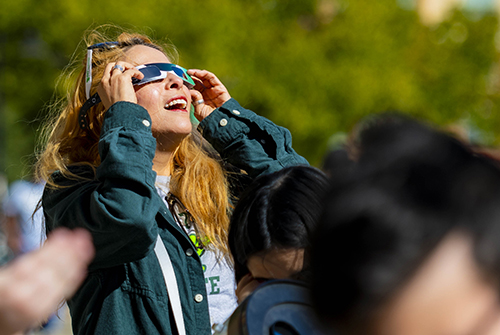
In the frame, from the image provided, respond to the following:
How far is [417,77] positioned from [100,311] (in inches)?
665

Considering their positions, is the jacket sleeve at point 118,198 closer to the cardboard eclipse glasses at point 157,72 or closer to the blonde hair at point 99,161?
the blonde hair at point 99,161

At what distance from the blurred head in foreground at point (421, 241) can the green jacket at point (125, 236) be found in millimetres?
1286

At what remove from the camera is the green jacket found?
1.86m

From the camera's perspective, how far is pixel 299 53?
15383 mm

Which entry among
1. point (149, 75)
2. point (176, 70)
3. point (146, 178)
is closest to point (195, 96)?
point (176, 70)

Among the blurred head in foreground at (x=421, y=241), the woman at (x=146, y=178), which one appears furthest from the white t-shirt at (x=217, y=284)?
the blurred head in foreground at (x=421, y=241)

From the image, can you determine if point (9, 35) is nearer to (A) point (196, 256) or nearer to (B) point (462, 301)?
(A) point (196, 256)

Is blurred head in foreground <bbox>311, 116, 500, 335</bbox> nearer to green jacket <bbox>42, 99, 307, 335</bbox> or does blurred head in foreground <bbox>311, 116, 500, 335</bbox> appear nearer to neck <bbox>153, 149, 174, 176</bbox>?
green jacket <bbox>42, 99, 307, 335</bbox>

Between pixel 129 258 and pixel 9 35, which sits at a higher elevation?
pixel 9 35

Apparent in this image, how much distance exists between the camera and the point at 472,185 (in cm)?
61

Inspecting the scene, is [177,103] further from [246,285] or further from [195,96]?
[246,285]

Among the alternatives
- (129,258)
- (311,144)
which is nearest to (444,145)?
(129,258)

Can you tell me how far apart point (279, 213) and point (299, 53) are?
1427cm

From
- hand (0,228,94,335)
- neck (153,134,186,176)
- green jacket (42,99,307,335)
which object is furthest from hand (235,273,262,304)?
neck (153,134,186,176)
